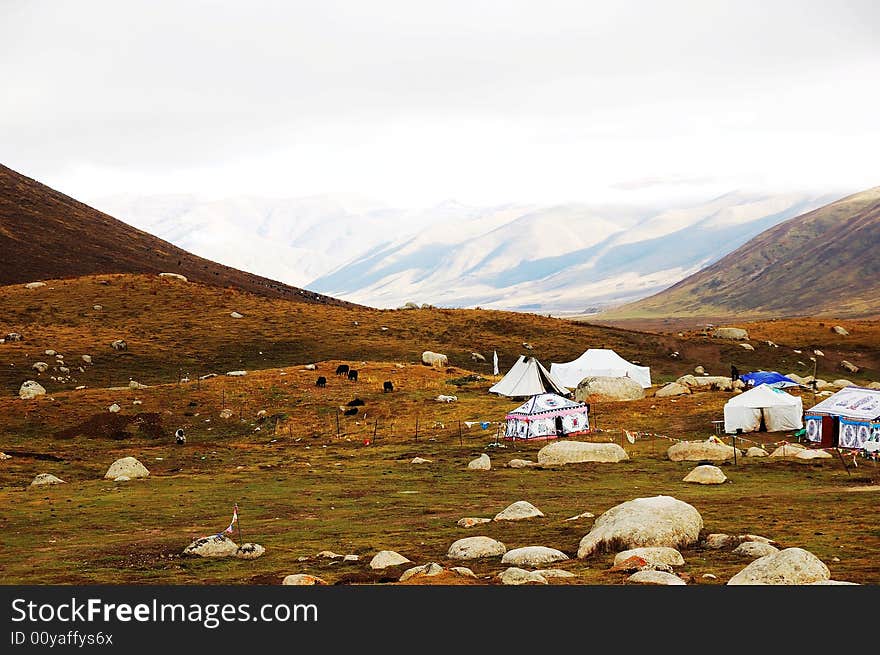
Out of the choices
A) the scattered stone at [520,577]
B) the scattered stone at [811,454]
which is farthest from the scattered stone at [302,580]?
the scattered stone at [811,454]

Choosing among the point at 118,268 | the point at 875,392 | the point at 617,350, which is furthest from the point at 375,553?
the point at 118,268

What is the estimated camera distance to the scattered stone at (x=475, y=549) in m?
27.9

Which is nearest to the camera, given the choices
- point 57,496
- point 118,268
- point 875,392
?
point 57,496

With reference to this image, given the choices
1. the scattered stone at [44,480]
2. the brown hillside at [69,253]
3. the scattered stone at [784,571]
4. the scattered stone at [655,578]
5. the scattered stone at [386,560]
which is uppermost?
the brown hillside at [69,253]

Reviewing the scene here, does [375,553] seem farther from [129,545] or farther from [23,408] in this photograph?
[23,408]

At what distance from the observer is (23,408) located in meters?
72.9

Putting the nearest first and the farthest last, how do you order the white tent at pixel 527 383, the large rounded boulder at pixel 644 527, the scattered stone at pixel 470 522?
1. the large rounded boulder at pixel 644 527
2. the scattered stone at pixel 470 522
3. the white tent at pixel 527 383

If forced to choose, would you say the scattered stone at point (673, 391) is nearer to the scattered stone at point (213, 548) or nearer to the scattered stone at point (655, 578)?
the scattered stone at point (213, 548)

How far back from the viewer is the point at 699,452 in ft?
182

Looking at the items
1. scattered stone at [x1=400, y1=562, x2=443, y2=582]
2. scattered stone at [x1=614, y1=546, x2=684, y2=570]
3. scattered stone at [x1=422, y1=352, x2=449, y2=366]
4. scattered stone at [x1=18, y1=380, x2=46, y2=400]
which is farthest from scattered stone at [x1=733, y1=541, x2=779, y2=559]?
scattered stone at [x1=422, y1=352, x2=449, y2=366]

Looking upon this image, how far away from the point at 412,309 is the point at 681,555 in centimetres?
11259

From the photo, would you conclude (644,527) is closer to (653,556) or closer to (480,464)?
(653,556)

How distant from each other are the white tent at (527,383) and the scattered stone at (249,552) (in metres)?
49.0

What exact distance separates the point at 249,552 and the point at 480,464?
2595 cm
